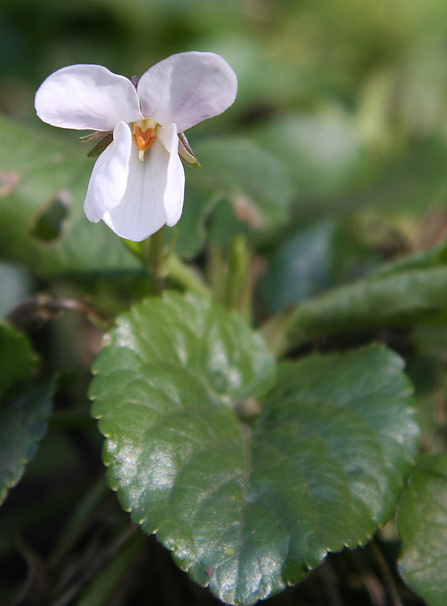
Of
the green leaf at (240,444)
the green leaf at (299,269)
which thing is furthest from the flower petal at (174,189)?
the green leaf at (299,269)

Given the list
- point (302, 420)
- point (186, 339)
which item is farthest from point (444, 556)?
point (186, 339)

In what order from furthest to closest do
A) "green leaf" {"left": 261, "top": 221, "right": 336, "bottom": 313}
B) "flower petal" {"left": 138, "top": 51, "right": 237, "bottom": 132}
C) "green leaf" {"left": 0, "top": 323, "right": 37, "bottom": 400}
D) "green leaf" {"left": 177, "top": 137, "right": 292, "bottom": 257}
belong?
"green leaf" {"left": 261, "top": 221, "right": 336, "bottom": 313}, "green leaf" {"left": 177, "top": 137, "right": 292, "bottom": 257}, "green leaf" {"left": 0, "top": 323, "right": 37, "bottom": 400}, "flower petal" {"left": 138, "top": 51, "right": 237, "bottom": 132}

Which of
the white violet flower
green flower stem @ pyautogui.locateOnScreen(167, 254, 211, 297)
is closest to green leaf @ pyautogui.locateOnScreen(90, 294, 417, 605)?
green flower stem @ pyautogui.locateOnScreen(167, 254, 211, 297)

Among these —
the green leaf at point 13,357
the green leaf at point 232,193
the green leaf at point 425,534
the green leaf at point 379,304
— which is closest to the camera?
the green leaf at point 425,534

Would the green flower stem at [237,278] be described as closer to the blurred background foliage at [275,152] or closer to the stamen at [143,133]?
the blurred background foliage at [275,152]

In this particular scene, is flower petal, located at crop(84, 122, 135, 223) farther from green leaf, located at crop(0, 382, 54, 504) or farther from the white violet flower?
green leaf, located at crop(0, 382, 54, 504)

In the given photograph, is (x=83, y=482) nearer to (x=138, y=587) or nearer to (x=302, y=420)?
(x=138, y=587)
